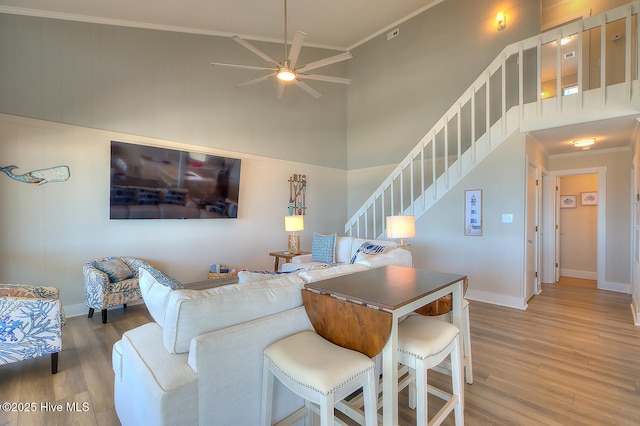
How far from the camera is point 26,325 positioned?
7.22ft

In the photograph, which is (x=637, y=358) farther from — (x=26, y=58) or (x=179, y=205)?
(x=26, y=58)

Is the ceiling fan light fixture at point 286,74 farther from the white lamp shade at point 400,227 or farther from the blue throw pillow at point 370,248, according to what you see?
the blue throw pillow at point 370,248

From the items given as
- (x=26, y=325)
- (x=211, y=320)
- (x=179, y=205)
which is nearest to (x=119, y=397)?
(x=211, y=320)

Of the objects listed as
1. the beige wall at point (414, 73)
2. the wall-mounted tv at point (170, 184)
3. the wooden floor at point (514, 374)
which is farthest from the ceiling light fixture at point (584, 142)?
the wall-mounted tv at point (170, 184)

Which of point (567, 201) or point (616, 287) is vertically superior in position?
point (567, 201)

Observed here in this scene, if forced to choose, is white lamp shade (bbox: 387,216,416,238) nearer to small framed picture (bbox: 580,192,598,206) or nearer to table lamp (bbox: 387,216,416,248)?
table lamp (bbox: 387,216,416,248)

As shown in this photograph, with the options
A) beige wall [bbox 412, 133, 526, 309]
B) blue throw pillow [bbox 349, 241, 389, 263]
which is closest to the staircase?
beige wall [bbox 412, 133, 526, 309]

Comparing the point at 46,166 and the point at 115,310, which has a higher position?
the point at 46,166

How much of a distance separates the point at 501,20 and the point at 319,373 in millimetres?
6171

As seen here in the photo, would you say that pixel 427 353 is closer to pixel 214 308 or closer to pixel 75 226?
pixel 214 308

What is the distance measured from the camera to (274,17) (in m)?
4.80

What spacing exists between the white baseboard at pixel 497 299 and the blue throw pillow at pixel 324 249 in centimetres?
218

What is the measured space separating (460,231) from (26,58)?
6077mm

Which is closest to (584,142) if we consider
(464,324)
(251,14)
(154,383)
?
(464,324)
